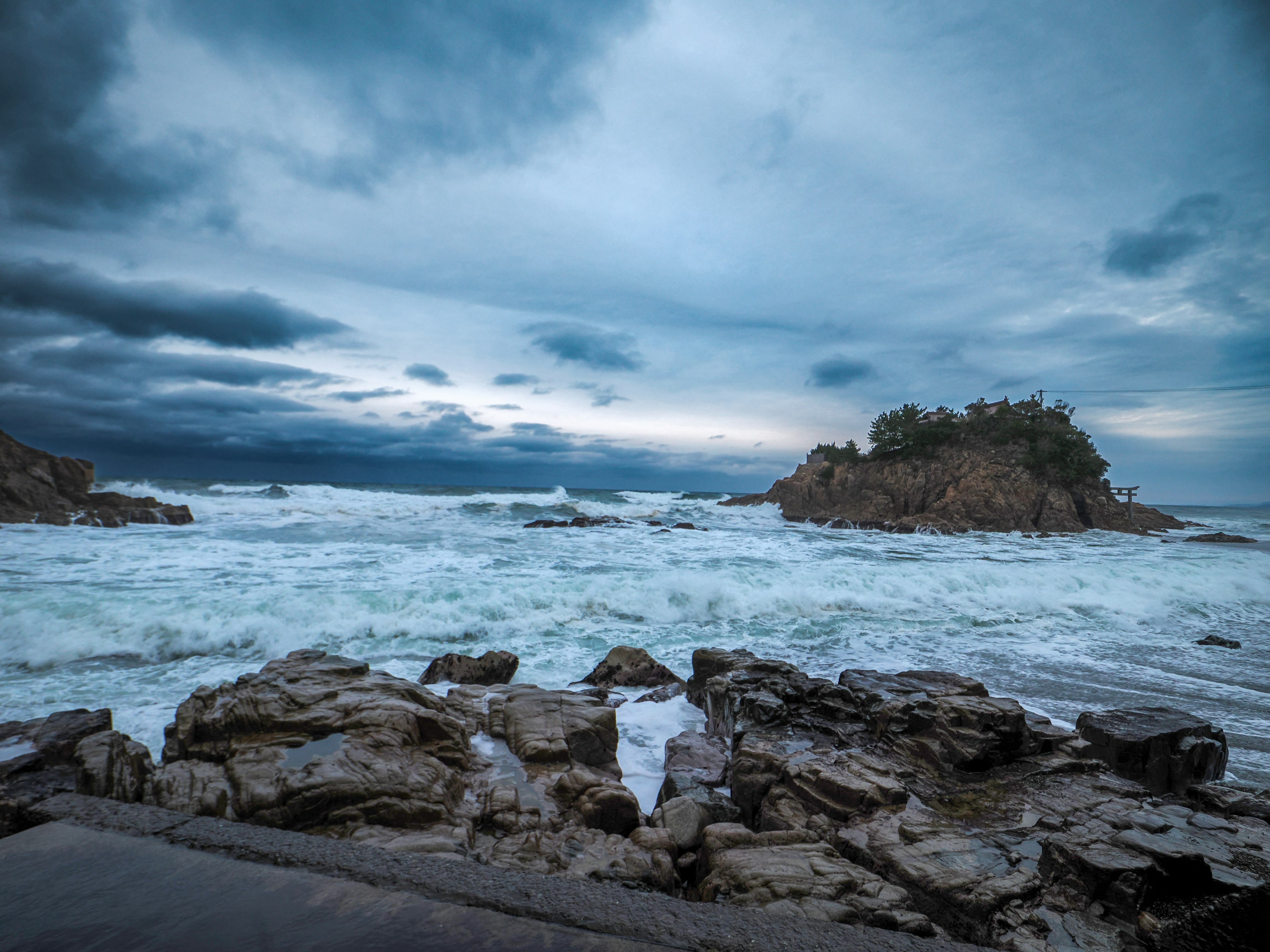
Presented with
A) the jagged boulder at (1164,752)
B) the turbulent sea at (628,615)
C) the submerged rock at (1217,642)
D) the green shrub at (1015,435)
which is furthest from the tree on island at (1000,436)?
the jagged boulder at (1164,752)

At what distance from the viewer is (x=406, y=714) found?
4.34 m

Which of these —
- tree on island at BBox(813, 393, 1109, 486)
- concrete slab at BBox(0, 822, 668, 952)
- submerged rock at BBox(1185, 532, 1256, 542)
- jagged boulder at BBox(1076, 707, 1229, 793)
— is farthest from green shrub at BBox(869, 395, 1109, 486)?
concrete slab at BBox(0, 822, 668, 952)

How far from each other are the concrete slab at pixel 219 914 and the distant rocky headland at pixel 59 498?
2460cm

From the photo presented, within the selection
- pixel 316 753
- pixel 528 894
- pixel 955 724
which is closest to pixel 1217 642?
pixel 955 724

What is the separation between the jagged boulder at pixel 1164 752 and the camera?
4.36m

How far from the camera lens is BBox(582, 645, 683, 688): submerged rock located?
730 centimetres

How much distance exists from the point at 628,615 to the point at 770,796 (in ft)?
24.1

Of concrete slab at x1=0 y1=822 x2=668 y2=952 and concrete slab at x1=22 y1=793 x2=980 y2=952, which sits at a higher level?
concrete slab at x1=0 y1=822 x2=668 y2=952

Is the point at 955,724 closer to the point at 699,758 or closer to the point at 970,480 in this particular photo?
the point at 699,758

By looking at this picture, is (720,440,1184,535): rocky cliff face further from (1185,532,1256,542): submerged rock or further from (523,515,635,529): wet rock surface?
(523,515,635,529): wet rock surface

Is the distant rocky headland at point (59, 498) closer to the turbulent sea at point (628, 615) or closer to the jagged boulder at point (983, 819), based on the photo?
the turbulent sea at point (628, 615)

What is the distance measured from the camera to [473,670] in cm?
715

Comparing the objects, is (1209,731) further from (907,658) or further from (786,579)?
(786,579)

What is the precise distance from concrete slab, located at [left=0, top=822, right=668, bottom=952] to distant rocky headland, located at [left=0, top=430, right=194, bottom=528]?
24595 mm
